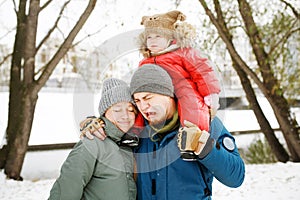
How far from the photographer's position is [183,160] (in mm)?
997

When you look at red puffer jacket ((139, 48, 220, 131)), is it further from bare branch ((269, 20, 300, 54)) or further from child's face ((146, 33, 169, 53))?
bare branch ((269, 20, 300, 54))

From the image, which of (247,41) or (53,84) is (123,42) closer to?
(247,41)

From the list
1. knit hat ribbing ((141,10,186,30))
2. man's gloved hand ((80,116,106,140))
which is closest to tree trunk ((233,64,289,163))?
knit hat ribbing ((141,10,186,30))

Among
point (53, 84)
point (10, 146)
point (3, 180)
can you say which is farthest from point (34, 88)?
point (53, 84)

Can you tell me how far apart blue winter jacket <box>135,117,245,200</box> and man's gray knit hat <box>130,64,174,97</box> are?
0.13m

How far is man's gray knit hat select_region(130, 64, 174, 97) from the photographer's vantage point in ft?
3.13

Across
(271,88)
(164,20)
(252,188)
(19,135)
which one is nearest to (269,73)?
(271,88)

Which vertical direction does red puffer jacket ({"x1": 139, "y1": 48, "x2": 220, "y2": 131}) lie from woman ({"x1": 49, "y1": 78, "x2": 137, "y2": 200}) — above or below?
above

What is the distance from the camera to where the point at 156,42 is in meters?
1.18

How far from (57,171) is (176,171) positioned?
3.69 meters

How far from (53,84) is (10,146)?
71.3 inches

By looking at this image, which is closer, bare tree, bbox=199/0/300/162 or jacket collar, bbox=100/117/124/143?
jacket collar, bbox=100/117/124/143

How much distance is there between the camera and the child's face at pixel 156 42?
1.17 m

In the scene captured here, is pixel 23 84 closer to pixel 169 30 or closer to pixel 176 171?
pixel 169 30
